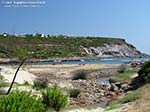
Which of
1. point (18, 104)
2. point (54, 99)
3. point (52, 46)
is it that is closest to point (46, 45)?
point (52, 46)

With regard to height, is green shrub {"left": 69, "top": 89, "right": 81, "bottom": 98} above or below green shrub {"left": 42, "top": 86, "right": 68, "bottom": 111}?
below

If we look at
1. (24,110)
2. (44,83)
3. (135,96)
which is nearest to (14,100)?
(24,110)

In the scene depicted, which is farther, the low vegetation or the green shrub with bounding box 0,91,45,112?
the low vegetation

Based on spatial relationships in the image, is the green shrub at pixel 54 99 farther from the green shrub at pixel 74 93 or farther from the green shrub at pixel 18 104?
the green shrub at pixel 74 93

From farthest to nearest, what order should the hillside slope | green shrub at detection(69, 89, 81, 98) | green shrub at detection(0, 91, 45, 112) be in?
the hillside slope < green shrub at detection(69, 89, 81, 98) < green shrub at detection(0, 91, 45, 112)

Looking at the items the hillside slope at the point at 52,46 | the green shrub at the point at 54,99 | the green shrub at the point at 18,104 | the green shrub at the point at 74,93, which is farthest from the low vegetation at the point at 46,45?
the green shrub at the point at 18,104

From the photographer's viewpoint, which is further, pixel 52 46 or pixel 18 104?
pixel 52 46

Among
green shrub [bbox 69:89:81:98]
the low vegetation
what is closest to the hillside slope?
the low vegetation

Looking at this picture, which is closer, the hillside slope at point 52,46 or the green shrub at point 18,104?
the green shrub at point 18,104

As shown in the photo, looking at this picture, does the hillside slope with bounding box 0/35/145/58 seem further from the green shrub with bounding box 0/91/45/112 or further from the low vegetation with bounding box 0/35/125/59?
the green shrub with bounding box 0/91/45/112

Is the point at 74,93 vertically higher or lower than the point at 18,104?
lower

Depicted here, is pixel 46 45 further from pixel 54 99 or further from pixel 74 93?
pixel 54 99

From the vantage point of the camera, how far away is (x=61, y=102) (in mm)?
21953

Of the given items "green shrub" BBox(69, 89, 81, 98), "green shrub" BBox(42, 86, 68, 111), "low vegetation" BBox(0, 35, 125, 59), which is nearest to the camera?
"green shrub" BBox(42, 86, 68, 111)
